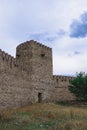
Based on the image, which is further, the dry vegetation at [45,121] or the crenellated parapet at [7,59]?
the crenellated parapet at [7,59]

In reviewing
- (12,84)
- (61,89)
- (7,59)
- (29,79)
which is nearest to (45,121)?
(12,84)

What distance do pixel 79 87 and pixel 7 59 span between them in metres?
9.50

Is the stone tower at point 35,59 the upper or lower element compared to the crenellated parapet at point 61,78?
upper

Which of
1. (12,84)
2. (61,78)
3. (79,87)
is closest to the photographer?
(12,84)

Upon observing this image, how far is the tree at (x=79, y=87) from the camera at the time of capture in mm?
29188

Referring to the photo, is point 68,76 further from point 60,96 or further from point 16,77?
point 16,77

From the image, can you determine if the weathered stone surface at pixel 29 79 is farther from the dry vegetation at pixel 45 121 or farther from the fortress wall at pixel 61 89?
the dry vegetation at pixel 45 121

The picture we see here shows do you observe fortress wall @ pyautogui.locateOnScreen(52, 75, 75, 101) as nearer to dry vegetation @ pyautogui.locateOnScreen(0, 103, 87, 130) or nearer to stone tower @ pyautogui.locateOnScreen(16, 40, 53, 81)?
stone tower @ pyautogui.locateOnScreen(16, 40, 53, 81)

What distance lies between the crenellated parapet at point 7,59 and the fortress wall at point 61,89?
25.8ft

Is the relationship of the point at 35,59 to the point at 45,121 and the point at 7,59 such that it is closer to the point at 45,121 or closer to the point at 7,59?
the point at 7,59

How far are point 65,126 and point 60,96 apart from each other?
1569cm

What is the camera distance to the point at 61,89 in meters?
30.8

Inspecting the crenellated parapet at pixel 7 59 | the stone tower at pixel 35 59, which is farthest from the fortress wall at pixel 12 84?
the stone tower at pixel 35 59

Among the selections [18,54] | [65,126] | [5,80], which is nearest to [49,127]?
[65,126]
